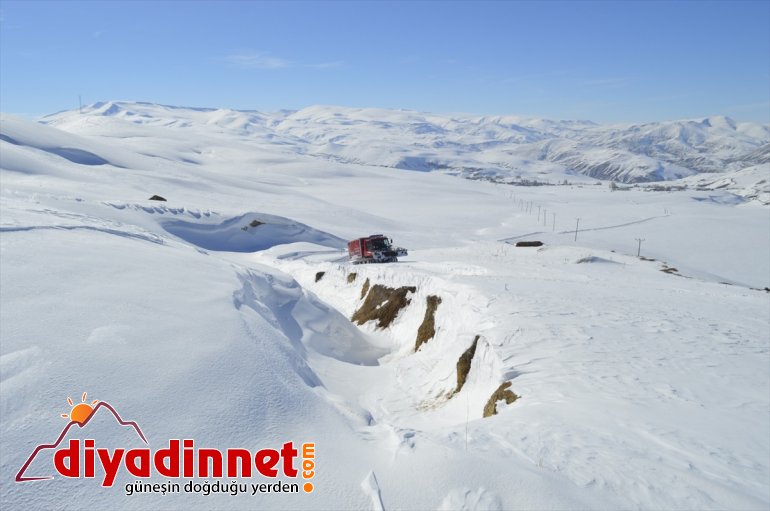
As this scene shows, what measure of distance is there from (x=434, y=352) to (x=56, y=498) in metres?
11.8

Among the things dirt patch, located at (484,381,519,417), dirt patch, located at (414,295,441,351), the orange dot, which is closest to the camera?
the orange dot

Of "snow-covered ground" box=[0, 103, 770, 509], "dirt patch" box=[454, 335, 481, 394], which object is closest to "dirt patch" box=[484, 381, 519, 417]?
"snow-covered ground" box=[0, 103, 770, 509]

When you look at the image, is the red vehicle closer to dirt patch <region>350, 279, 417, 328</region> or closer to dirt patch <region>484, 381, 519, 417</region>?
dirt patch <region>350, 279, 417, 328</region>

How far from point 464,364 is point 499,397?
9.14ft

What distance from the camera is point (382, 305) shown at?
67.7 feet

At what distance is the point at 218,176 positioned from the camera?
282ft

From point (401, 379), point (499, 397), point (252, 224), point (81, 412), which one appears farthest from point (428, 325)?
point (252, 224)

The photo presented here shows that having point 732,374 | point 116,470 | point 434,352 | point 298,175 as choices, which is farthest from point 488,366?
point 298,175

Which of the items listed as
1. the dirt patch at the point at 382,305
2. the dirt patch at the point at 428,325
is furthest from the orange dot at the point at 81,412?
the dirt patch at the point at 382,305

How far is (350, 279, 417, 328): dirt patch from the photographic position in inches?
766

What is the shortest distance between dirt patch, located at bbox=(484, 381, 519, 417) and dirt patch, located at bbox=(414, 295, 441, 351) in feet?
20.2

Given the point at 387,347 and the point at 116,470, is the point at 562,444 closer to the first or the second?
the point at 116,470

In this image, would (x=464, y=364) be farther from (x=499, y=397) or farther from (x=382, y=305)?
(x=382, y=305)

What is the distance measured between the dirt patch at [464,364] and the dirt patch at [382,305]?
277 inches
